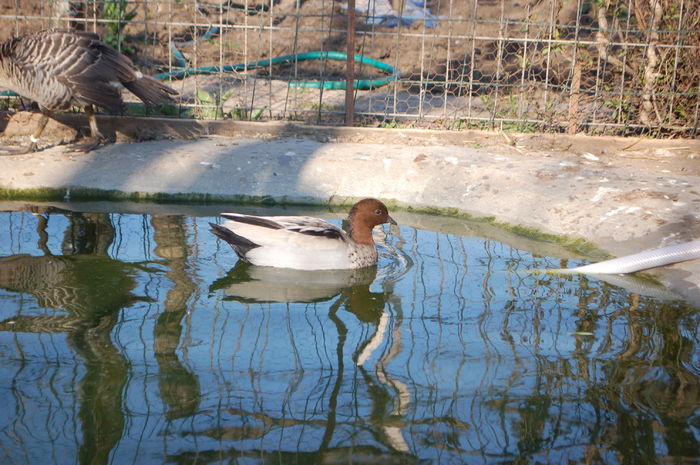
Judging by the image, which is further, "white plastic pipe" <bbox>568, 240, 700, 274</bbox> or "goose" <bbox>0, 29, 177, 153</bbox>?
"goose" <bbox>0, 29, 177, 153</bbox>

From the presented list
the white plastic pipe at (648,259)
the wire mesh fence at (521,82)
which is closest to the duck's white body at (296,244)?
the white plastic pipe at (648,259)

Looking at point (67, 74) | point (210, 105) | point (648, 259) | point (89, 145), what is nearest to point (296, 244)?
point (648, 259)

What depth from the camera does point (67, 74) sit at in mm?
8367

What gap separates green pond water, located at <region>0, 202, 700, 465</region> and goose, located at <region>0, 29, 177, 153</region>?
237 centimetres

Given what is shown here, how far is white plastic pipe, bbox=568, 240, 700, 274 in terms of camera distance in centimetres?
582

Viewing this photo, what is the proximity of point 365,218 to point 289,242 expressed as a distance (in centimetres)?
75

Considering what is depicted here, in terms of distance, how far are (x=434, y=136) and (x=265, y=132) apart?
78.2 inches

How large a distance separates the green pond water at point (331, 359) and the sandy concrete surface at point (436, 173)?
776mm

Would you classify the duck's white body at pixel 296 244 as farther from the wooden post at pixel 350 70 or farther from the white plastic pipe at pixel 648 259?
the wooden post at pixel 350 70

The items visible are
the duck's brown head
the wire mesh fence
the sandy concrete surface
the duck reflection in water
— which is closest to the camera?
the duck reflection in water

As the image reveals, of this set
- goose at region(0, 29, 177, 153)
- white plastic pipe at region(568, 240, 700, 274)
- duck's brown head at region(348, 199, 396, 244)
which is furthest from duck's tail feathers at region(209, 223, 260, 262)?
goose at region(0, 29, 177, 153)

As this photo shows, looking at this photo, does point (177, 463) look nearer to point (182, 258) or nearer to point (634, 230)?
point (182, 258)

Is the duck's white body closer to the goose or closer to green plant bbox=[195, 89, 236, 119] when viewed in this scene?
the goose

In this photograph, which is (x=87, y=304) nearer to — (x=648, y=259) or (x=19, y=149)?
(x=648, y=259)
